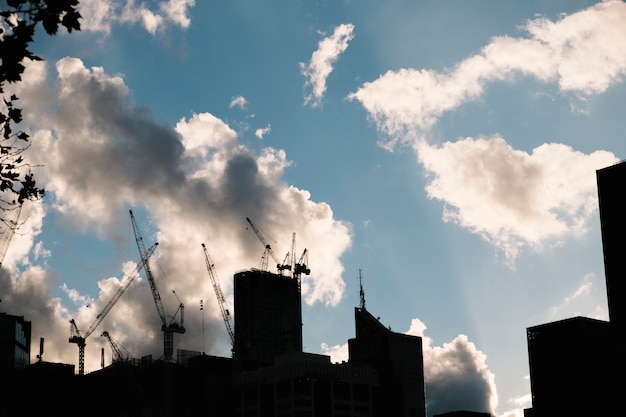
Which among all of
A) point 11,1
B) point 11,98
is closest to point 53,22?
point 11,1

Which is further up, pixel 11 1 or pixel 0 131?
pixel 11 1

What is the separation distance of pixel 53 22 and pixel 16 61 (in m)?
1.69

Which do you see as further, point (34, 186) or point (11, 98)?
point (34, 186)

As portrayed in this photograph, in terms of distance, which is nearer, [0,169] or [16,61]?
[16,61]

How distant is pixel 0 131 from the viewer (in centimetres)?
3278

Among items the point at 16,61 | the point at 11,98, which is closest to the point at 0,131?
the point at 11,98

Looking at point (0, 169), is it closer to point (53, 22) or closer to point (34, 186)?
point (34, 186)

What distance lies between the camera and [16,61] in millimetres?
29609

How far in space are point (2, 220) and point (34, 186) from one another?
191 cm

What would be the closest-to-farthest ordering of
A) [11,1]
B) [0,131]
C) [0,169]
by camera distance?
[11,1] → [0,131] → [0,169]

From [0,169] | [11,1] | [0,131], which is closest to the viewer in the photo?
[11,1]

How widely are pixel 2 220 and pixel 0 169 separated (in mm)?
1921

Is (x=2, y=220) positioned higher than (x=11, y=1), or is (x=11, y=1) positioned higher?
(x=11, y=1)

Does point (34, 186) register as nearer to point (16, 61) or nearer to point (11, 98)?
point (11, 98)
